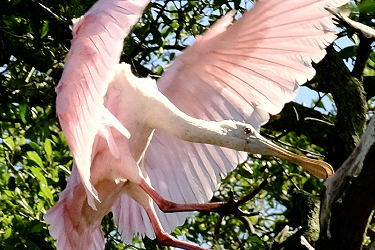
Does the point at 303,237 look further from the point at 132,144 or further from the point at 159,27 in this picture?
the point at 159,27

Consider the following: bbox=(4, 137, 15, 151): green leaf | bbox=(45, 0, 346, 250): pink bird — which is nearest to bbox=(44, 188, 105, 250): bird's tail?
bbox=(45, 0, 346, 250): pink bird

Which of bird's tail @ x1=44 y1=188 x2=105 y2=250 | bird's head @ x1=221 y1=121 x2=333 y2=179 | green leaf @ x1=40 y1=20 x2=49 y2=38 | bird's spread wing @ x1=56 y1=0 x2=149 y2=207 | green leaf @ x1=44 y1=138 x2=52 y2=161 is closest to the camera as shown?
bird's spread wing @ x1=56 y1=0 x2=149 y2=207

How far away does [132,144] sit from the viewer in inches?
155

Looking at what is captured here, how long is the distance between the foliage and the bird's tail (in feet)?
1.68

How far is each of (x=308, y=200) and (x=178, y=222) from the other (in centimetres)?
81

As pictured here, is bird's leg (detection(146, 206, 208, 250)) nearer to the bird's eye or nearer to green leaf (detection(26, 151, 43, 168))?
the bird's eye

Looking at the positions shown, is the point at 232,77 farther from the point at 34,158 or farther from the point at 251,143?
the point at 34,158

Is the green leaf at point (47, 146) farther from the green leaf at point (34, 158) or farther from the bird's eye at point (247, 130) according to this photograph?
the bird's eye at point (247, 130)

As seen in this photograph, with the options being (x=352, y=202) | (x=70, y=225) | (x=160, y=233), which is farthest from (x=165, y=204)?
(x=352, y=202)

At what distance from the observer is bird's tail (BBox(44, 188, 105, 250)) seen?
401cm

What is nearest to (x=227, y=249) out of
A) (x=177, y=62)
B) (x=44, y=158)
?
(x=44, y=158)

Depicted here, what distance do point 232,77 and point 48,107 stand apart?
1.79 meters

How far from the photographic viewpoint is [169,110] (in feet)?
12.7

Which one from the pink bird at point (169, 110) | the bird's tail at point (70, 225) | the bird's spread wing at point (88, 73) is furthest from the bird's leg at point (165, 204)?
the bird's spread wing at point (88, 73)
